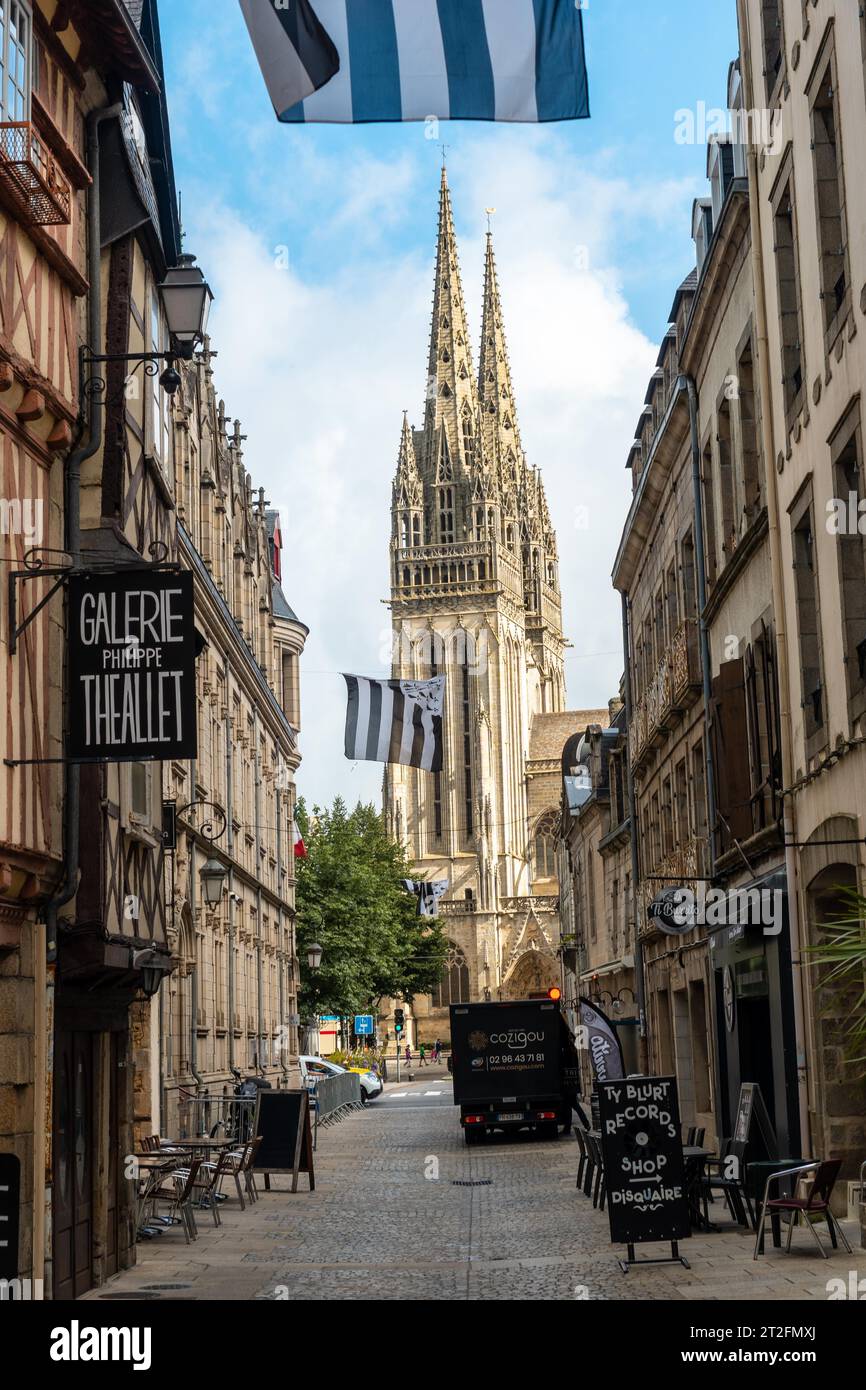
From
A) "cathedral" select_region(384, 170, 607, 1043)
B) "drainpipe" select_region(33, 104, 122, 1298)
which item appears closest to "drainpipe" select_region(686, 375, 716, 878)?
"drainpipe" select_region(33, 104, 122, 1298)

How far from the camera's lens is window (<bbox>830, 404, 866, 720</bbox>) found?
608 inches

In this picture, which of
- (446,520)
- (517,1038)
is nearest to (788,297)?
(517,1038)

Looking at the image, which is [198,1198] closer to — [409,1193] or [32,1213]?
[409,1193]

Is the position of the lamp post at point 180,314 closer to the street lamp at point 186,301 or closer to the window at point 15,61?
the street lamp at point 186,301

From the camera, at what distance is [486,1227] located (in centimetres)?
1861

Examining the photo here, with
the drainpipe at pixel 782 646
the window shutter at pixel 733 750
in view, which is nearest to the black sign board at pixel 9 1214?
the drainpipe at pixel 782 646

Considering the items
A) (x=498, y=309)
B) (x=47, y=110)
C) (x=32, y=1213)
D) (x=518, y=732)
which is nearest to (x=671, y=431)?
(x=47, y=110)

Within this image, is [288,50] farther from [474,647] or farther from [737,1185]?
[474,647]

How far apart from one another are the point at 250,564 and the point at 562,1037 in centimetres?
1338

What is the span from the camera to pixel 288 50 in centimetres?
1092

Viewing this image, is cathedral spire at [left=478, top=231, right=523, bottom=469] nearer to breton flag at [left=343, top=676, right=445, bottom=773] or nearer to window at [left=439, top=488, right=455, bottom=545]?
window at [left=439, top=488, right=455, bottom=545]

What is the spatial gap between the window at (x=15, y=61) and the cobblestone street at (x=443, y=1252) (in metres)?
8.38

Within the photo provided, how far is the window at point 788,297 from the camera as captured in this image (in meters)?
18.3

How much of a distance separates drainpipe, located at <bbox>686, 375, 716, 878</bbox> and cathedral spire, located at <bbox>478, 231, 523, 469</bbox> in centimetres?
11274
